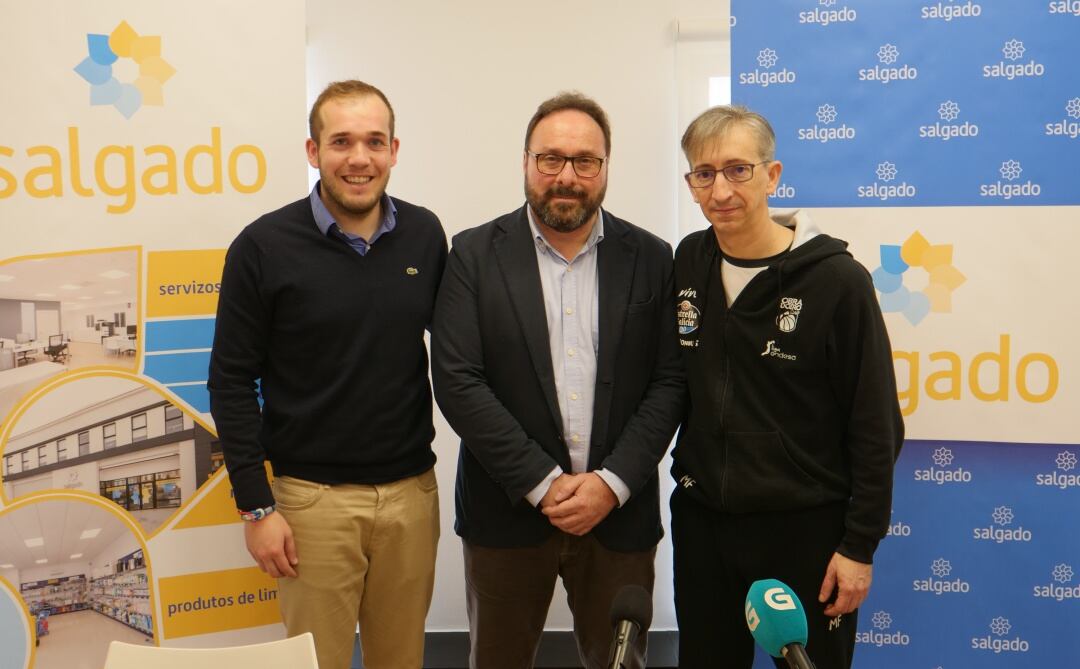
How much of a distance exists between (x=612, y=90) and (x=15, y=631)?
2887 millimetres

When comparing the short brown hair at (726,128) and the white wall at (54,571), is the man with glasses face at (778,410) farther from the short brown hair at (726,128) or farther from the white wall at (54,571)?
the white wall at (54,571)

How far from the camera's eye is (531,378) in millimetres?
2260

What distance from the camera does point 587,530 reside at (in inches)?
89.4

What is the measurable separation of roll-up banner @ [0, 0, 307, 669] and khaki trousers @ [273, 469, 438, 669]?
0.56 meters

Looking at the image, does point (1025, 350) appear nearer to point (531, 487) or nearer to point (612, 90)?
point (531, 487)

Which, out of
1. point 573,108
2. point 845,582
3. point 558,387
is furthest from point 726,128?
point 845,582

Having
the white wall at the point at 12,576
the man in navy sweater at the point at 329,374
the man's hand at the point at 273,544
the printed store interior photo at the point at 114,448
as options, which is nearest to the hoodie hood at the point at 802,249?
the man in navy sweater at the point at 329,374

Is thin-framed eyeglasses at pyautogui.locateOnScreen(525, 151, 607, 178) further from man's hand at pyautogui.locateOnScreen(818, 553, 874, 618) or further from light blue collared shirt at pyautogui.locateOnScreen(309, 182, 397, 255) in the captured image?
man's hand at pyautogui.locateOnScreen(818, 553, 874, 618)

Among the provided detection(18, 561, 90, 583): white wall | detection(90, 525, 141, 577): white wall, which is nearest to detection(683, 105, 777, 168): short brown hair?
detection(90, 525, 141, 577): white wall

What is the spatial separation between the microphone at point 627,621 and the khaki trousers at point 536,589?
1.05 metres

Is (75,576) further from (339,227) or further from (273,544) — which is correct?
(339,227)

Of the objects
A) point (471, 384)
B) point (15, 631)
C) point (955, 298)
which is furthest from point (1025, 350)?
point (15, 631)

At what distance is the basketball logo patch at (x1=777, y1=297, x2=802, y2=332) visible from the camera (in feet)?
6.79

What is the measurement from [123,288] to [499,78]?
174 centimetres
